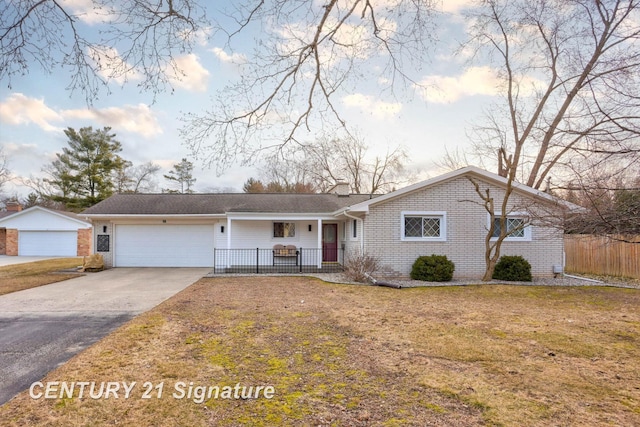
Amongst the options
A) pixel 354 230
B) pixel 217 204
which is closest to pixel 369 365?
pixel 354 230

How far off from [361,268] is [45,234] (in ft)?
76.4

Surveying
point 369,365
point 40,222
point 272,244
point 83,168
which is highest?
point 83,168

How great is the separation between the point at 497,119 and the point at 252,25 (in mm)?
13355

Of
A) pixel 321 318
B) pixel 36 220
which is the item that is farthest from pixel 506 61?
pixel 36 220

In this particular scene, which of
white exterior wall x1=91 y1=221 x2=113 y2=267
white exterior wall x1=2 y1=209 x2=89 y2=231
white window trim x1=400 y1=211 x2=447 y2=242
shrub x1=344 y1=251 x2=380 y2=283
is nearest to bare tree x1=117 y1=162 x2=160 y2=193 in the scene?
white exterior wall x1=2 y1=209 x2=89 y2=231

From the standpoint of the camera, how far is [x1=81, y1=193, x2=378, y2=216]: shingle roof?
51.3 feet

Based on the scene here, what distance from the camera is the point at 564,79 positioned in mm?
9281

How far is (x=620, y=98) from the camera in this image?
474 cm

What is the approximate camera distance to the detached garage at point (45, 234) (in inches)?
942

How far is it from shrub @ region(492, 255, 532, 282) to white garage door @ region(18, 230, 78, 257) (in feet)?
84.3

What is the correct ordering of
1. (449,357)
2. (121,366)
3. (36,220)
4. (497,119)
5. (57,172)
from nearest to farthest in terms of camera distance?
(121,366) < (449,357) < (497,119) < (36,220) < (57,172)

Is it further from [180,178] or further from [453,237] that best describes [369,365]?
[180,178]

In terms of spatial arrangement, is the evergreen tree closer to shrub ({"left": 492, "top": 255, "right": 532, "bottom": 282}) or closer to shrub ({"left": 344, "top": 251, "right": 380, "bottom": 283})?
shrub ({"left": 344, "top": 251, "right": 380, "bottom": 283})

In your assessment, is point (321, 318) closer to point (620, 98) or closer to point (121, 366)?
point (121, 366)
